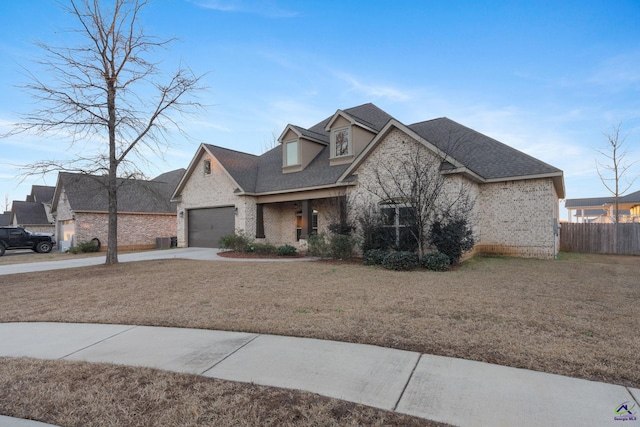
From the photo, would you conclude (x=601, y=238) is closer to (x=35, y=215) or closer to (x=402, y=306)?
(x=402, y=306)

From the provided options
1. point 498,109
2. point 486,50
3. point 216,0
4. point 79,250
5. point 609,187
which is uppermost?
point 216,0

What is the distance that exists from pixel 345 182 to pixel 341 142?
3.21 meters

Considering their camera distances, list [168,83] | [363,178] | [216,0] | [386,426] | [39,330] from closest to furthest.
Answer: [386,426]
[39,330]
[216,0]
[168,83]
[363,178]

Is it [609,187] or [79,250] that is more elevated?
[609,187]

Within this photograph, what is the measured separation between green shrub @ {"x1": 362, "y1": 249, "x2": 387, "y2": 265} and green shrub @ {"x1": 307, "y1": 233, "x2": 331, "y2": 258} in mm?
2211

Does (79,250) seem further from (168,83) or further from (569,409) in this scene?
(569,409)

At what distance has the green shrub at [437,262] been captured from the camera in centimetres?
1060

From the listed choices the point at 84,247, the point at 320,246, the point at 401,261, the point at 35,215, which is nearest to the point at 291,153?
the point at 320,246

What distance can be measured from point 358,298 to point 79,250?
2214 centimetres

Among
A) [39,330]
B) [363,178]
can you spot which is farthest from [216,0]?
[39,330]

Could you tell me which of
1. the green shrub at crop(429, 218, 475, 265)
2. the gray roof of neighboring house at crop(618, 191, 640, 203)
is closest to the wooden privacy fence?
the green shrub at crop(429, 218, 475, 265)

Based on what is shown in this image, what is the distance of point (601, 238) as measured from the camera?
56.5ft

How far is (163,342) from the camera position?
4516 millimetres

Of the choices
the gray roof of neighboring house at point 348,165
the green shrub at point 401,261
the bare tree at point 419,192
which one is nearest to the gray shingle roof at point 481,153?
the gray roof of neighboring house at point 348,165
